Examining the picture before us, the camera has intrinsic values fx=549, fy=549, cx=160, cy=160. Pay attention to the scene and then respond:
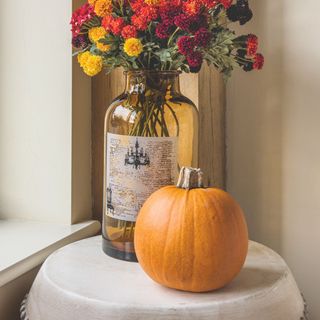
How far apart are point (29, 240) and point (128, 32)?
45cm

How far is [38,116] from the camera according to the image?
1143 millimetres

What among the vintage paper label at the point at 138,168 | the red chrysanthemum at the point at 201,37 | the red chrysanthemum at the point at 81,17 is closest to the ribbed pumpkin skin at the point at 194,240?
the vintage paper label at the point at 138,168

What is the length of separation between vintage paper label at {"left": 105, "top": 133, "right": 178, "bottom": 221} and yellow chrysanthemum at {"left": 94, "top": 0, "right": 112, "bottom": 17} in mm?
199

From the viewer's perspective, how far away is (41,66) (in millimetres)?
1128

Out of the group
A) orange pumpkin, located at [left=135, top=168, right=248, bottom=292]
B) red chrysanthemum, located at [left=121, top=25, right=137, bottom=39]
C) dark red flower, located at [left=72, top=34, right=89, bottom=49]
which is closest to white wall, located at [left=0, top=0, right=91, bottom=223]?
dark red flower, located at [left=72, top=34, right=89, bottom=49]

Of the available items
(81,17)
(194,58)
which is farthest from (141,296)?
(81,17)

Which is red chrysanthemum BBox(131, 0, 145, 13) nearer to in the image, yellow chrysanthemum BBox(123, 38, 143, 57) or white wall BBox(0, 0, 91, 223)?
yellow chrysanthemum BBox(123, 38, 143, 57)

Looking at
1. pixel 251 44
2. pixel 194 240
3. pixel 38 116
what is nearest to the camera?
pixel 194 240

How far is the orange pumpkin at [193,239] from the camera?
749 millimetres

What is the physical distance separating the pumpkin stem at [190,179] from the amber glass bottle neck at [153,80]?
6.9 inches

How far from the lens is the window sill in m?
0.91

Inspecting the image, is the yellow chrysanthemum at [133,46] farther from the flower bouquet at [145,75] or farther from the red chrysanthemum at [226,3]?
the red chrysanthemum at [226,3]

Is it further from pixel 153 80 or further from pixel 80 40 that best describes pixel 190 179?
pixel 80 40

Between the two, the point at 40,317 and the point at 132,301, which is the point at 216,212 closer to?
the point at 132,301
